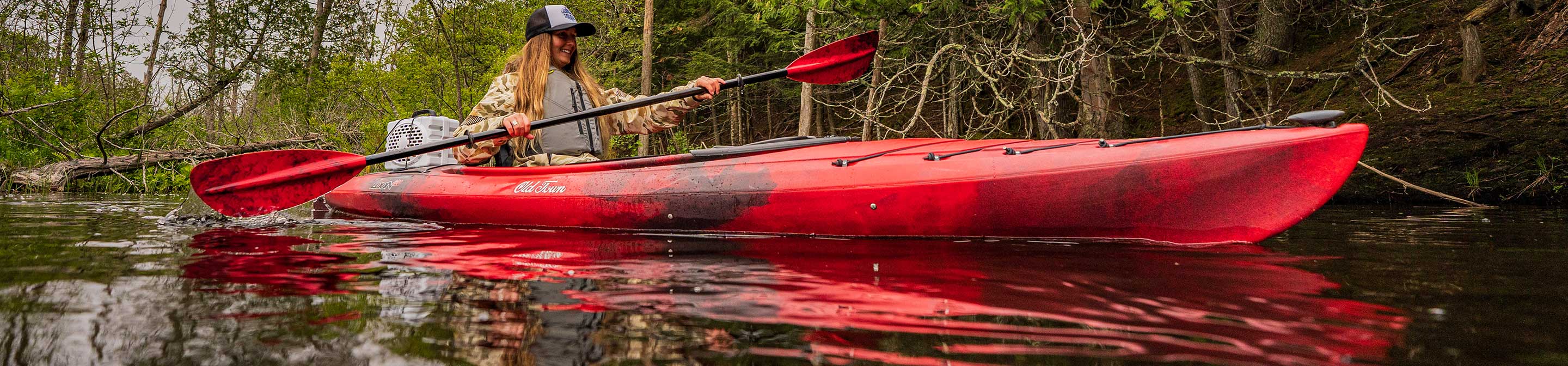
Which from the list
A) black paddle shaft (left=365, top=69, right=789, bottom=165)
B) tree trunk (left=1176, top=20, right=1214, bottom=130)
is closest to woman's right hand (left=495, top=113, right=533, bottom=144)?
black paddle shaft (left=365, top=69, right=789, bottom=165)

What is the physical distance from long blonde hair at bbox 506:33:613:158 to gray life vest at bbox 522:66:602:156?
6cm

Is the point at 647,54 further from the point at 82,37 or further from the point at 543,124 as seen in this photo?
the point at 82,37

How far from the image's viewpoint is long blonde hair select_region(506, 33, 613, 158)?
4.74 meters

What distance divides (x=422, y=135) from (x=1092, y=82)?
14.9 feet

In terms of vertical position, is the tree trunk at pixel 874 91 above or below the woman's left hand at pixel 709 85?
above

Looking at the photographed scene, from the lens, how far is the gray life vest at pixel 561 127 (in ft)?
15.9

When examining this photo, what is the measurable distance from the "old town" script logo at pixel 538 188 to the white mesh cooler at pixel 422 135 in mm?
875

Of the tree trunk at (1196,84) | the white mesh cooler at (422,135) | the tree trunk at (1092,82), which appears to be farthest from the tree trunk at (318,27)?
the tree trunk at (1196,84)

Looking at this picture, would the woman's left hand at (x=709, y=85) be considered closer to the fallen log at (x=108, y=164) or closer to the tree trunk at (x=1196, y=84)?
the tree trunk at (x=1196, y=84)

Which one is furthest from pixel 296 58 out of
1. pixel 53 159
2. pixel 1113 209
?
pixel 1113 209

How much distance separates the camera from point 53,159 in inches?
382

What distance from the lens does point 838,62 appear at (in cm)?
488

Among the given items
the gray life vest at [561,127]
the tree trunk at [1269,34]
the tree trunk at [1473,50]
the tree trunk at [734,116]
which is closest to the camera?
the gray life vest at [561,127]

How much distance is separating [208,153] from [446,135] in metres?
5.64
